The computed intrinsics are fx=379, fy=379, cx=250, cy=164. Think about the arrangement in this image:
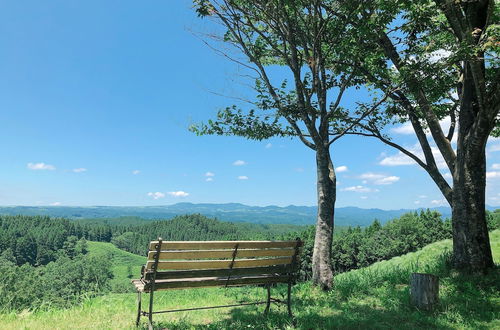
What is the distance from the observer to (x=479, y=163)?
8008 mm

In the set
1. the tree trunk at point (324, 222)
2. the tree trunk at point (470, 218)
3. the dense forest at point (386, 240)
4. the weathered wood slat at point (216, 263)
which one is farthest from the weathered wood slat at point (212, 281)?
the dense forest at point (386, 240)

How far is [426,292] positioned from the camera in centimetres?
607

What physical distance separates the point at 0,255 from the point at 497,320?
15750cm

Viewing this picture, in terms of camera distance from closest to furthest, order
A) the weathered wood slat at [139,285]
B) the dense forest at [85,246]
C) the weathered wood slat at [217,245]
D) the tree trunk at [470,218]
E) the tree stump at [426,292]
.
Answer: the weathered wood slat at [217,245] → the weathered wood slat at [139,285] → the tree stump at [426,292] → the tree trunk at [470,218] → the dense forest at [85,246]

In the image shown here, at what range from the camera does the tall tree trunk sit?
25.4 ft

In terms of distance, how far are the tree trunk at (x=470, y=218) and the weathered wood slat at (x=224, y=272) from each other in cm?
430

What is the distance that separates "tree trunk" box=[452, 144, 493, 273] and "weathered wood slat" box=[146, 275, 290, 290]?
4359 mm

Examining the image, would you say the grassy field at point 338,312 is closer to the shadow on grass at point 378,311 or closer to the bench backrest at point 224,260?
the shadow on grass at point 378,311

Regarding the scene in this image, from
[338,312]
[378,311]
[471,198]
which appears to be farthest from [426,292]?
[471,198]

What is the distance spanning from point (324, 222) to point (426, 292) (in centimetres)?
261

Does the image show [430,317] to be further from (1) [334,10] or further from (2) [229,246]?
(1) [334,10]

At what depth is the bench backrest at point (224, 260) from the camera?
15.6 ft

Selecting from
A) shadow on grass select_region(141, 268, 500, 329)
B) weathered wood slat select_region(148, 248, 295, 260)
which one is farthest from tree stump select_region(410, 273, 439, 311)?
weathered wood slat select_region(148, 248, 295, 260)

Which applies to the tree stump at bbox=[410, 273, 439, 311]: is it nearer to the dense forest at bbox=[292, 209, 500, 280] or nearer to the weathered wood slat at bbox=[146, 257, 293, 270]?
the weathered wood slat at bbox=[146, 257, 293, 270]
